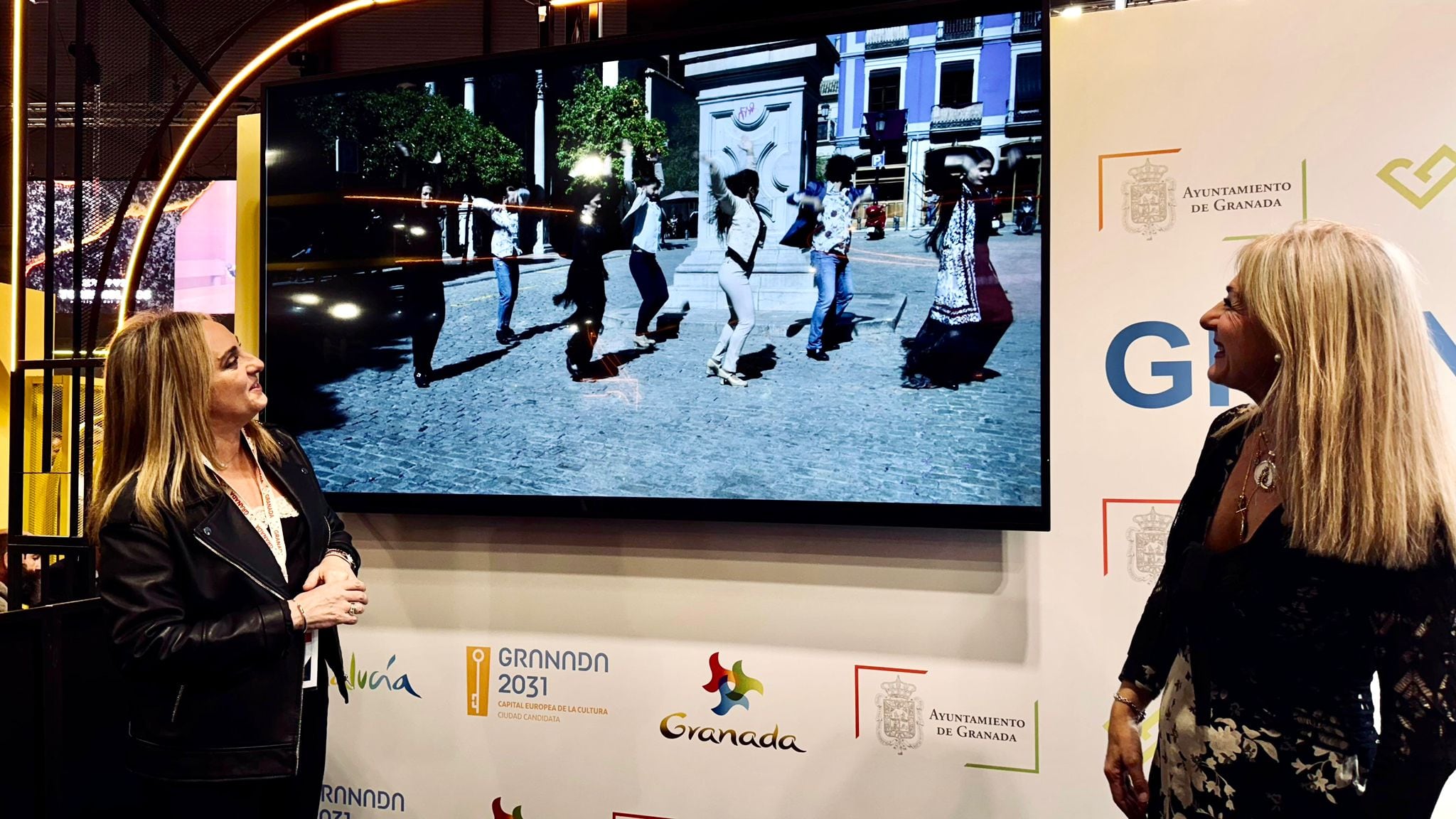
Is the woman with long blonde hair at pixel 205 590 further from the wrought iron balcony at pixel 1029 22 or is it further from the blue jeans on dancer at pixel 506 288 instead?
the wrought iron balcony at pixel 1029 22

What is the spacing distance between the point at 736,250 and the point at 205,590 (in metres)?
1.58

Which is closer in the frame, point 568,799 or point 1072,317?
point 1072,317

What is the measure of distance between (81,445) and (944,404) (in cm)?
391

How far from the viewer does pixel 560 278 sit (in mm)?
3016

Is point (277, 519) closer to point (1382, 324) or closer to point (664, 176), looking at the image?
point (664, 176)

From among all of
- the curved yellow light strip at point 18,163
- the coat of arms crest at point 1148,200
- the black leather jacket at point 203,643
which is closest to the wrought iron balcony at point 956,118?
the coat of arms crest at point 1148,200

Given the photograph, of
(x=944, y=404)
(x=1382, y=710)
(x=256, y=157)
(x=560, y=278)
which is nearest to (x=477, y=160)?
(x=560, y=278)

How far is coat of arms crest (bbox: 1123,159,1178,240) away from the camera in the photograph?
2561 millimetres

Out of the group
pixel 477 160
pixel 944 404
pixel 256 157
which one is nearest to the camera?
pixel 944 404

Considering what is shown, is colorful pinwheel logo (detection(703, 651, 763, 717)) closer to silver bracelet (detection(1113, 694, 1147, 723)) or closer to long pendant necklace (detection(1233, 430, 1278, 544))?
silver bracelet (detection(1113, 694, 1147, 723))

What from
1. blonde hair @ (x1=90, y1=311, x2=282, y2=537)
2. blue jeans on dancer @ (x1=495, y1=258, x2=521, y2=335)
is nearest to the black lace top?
blonde hair @ (x1=90, y1=311, x2=282, y2=537)

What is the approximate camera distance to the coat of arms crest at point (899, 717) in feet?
8.93

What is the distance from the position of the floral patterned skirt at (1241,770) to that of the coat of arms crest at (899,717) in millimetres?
1093

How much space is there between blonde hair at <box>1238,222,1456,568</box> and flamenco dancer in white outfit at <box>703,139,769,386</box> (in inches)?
59.8
